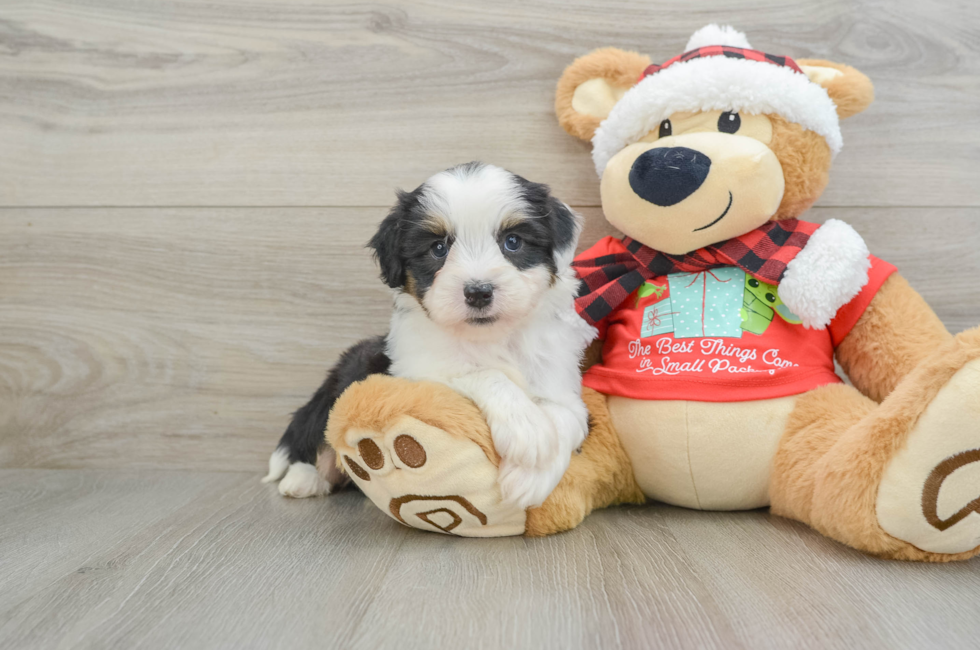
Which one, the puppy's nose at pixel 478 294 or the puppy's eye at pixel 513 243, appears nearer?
the puppy's nose at pixel 478 294

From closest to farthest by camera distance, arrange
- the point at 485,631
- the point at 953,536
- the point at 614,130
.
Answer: the point at 485,631 → the point at 953,536 → the point at 614,130

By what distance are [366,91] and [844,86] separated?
130cm

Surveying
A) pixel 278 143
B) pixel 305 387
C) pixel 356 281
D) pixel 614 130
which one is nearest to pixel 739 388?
pixel 614 130

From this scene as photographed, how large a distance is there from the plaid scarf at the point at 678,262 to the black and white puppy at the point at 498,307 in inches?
3.8

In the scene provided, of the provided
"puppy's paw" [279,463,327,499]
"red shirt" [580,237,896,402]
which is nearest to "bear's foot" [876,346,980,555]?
"red shirt" [580,237,896,402]

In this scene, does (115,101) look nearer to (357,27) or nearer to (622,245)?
(357,27)

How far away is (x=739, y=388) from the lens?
147 cm

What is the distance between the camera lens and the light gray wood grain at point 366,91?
6.35 ft

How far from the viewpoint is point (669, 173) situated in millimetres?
1465

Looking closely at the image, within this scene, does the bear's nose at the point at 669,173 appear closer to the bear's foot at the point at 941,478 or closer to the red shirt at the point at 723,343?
the red shirt at the point at 723,343

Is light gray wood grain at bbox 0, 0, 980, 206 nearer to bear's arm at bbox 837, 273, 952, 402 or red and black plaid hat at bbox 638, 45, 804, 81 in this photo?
red and black plaid hat at bbox 638, 45, 804, 81

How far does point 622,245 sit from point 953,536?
93 cm

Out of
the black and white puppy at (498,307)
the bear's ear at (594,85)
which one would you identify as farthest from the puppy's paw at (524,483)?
the bear's ear at (594,85)

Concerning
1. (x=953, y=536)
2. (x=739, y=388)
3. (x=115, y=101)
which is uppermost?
(x=115, y=101)
